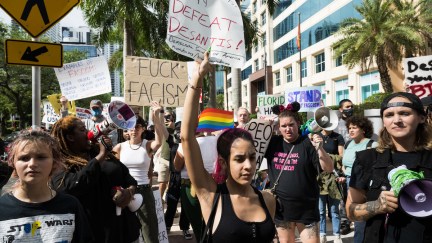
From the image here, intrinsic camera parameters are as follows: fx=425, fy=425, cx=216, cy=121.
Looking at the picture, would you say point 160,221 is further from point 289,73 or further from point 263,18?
point 263,18

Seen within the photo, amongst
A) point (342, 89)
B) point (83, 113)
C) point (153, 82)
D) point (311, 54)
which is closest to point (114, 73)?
point (311, 54)

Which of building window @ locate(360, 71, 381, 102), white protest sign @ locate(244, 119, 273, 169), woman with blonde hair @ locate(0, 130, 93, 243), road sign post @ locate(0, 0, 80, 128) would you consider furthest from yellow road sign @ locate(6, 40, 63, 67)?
building window @ locate(360, 71, 381, 102)

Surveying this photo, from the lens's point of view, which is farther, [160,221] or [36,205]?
[160,221]

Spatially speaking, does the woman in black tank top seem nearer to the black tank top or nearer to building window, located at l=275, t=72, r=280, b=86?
the black tank top

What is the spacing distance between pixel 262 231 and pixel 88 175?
1335 millimetres

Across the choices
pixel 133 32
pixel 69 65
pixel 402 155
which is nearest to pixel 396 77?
pixel 133 32

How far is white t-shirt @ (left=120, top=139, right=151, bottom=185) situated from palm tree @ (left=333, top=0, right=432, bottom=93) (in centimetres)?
2192

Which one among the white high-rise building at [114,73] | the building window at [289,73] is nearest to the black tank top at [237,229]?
the white high-rise building at [114,73]

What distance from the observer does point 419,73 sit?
18.9 ft

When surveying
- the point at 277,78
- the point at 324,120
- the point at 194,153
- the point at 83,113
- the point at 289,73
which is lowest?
the point at 194,153

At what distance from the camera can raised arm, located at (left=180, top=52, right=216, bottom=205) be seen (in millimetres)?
2391

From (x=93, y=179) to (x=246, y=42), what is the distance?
642 inches

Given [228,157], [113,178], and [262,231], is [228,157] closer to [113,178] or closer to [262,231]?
[262,231]

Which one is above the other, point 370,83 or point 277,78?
point 277,78
